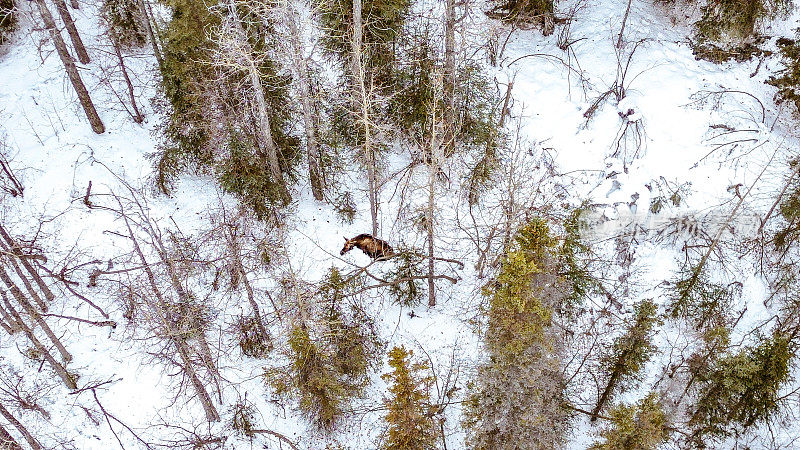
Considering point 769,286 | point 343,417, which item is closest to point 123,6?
point 343,417

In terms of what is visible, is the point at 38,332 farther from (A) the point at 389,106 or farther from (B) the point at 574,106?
(B) the point at 574,106

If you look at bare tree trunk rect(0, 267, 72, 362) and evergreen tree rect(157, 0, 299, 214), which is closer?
bare tree trunk rect(0, 267, 72, 362)

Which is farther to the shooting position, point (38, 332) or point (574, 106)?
point (574, 106)

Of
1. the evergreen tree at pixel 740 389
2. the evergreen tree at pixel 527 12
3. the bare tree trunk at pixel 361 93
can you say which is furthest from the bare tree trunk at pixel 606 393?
the evergreen tree at pixel 527 12

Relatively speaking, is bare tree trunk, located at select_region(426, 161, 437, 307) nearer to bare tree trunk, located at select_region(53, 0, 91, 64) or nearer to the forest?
the forest

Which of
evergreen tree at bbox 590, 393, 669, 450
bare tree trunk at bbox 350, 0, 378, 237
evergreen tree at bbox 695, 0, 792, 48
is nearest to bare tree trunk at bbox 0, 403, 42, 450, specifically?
bare tree trunk at bbox 350, 0, 378, 237

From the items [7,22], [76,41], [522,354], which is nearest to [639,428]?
[522,354]

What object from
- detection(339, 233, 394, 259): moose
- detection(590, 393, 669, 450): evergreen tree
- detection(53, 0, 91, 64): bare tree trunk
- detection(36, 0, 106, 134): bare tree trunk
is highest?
detection(53, 0, 91, 64): bare tree trunk

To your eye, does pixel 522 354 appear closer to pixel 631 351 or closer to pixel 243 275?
pixel 631 351
